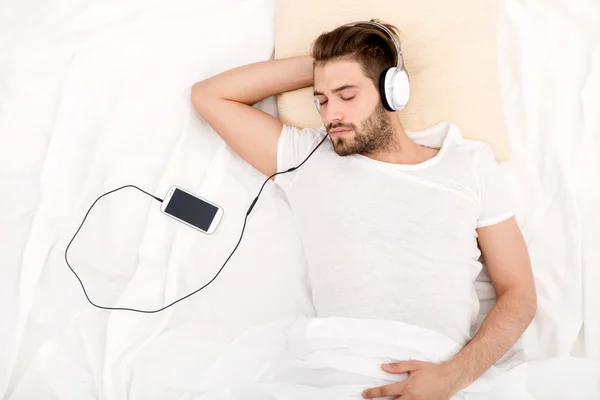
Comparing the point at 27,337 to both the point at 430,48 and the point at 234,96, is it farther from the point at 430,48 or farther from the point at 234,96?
the point at 430,48

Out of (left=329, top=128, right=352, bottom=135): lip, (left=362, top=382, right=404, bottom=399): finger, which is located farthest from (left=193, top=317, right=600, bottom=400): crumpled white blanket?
(left=329, top=128, right=352, bottom=135): lip

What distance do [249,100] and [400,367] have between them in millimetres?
874

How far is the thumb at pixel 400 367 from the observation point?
1.32 metres

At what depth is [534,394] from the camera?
1.33 metres

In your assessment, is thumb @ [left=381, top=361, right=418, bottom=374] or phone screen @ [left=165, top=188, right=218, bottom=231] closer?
thumb @ [left=381, top=361, right=418, bottom=374]

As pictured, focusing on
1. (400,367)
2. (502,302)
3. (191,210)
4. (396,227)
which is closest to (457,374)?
(400,367)

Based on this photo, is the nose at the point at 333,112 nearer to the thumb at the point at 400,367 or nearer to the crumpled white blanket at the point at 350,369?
the crumpled white blanket at the point at 350,369

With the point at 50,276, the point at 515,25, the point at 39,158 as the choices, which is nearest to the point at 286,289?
the point at 50,276

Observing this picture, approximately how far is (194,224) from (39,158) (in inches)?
20.0

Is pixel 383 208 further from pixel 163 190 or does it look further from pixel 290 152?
pixel 163 190

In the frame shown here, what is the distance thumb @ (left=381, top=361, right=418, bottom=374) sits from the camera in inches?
52.1

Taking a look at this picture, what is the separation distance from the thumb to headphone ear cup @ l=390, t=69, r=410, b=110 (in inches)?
26.6

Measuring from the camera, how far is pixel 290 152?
1568 mm

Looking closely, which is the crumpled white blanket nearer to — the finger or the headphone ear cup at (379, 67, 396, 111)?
the finger
